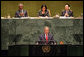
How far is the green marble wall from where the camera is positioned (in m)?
10.7

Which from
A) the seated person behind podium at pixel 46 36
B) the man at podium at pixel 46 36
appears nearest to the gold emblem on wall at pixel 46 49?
the man at podium at pixel 46 36

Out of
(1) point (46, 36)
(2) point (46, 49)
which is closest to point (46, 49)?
(2) point (46, 49)

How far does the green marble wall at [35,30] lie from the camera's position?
10672mm

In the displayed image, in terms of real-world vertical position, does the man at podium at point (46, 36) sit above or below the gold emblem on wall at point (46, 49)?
above

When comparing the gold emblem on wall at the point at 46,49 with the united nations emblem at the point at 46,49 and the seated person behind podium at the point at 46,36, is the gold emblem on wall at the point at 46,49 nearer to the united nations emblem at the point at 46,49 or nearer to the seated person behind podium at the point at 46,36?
the united nations emblem at the point at 46,49

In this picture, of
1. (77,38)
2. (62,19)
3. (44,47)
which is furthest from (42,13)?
(44,47)

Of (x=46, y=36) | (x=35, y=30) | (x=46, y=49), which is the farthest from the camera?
(x=35, y=30)

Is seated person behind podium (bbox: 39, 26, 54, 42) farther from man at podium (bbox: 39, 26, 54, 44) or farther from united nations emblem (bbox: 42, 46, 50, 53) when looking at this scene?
united nations emblem (bbox: 42, 46, 50, 53)

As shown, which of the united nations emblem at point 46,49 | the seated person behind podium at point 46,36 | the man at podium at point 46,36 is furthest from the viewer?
the seated person behind podium at point 46,36

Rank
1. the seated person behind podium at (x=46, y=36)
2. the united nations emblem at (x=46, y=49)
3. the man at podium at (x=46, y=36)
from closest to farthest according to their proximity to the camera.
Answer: the united nations emblem at (x=46, y=49) < the man at podium at (x=46, y=36) < the seated person behind podium at (x=46, y=36)

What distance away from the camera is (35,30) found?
35.4ft

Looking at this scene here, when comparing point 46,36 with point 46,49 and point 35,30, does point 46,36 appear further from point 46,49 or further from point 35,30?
point 46,49

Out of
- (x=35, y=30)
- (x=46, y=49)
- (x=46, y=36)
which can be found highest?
(x=35, y=30)

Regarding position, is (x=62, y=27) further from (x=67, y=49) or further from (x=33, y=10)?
(x=33, y=10)
